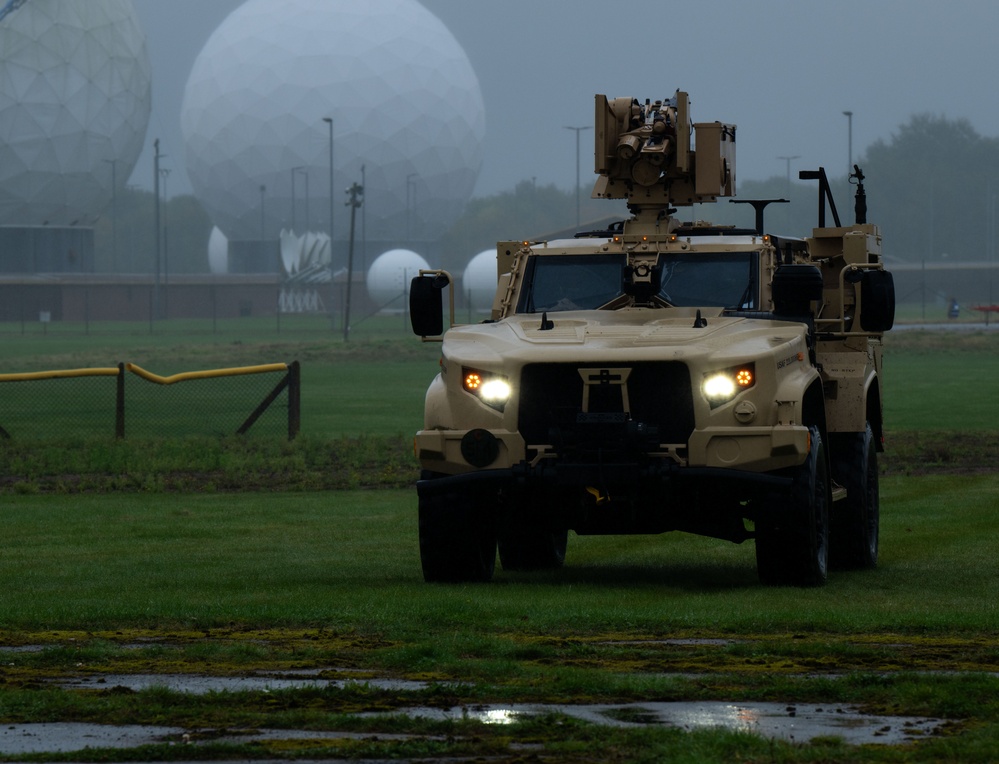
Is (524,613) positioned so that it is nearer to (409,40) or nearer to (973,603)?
(973,603)

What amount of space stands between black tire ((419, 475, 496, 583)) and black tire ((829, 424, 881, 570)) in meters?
2.89

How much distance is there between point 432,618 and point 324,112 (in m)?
112

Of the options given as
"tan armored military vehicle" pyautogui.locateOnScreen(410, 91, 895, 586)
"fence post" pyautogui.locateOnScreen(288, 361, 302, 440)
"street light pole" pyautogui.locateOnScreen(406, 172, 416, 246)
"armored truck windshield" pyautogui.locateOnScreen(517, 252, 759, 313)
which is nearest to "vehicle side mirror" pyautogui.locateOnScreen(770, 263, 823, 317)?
"tan armored military vehicle" pyautogui.locateOnScreen(410, 91, 895, 586)

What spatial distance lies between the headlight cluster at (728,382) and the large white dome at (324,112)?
109 m

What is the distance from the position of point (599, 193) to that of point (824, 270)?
2005 mm

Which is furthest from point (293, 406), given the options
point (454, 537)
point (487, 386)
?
point (487, 386)

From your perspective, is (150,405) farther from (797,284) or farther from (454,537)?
(797,284)

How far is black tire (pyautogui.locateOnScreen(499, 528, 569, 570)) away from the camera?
14375 mm

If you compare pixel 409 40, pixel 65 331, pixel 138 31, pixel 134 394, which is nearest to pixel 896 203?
pixel 409 40

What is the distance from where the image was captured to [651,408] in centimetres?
1192

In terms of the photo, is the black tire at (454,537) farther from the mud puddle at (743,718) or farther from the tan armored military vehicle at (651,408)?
the mud puddle at (743,718)

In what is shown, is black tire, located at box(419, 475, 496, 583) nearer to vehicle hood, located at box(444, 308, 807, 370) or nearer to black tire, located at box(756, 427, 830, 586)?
vehicle hood, located at box(444, 308, 807, 370)

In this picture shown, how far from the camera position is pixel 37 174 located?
108 m

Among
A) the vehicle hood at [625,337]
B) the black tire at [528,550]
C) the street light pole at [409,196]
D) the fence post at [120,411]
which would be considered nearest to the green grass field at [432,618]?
the black tire at [528,550]
